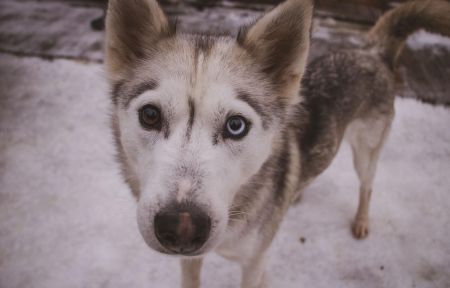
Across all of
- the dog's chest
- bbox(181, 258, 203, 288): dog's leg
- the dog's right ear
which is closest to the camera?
the dog's right ear

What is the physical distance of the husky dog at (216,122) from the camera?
128 centimetres

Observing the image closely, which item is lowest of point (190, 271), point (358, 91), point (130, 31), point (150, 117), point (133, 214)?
point (133, 214)

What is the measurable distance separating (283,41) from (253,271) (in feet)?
4.85

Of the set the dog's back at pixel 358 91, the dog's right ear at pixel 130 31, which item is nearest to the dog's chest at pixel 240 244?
the dog's back at pixel 358 91

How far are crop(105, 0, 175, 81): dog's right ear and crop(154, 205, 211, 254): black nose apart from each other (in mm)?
890

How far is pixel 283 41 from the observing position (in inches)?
63.9

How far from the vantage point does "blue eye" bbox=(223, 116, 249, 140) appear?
4.72 feet

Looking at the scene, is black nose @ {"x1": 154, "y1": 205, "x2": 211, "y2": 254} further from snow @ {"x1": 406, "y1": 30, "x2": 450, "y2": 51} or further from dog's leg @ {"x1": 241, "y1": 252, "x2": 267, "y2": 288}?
snow @ {"x1": 406, "y1": 30, "x2": 450, "y2": 51}

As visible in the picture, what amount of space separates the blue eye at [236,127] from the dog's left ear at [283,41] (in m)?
0.38

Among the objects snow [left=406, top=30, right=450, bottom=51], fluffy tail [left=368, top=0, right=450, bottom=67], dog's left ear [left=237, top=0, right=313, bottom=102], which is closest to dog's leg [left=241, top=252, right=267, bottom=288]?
dog's left ear [left=237, top=0, right=313, bottom=102]

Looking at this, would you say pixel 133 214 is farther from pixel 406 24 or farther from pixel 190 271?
pixel 406 24

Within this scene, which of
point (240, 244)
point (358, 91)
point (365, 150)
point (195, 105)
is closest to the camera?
point (195, 105)

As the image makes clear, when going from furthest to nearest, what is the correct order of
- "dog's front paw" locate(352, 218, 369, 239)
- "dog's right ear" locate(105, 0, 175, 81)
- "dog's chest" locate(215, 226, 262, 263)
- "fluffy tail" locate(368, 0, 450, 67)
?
"dog's front paw" locate(352, 218, 369, 239) → "fluffy tail" locate(368, 0, 450, 67) → "dog's chest" locate(215, 226, 262, 263) → "dog's right ear" locate(105, 0, 175, 81)

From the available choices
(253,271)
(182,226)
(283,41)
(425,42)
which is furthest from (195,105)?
(425,42)
